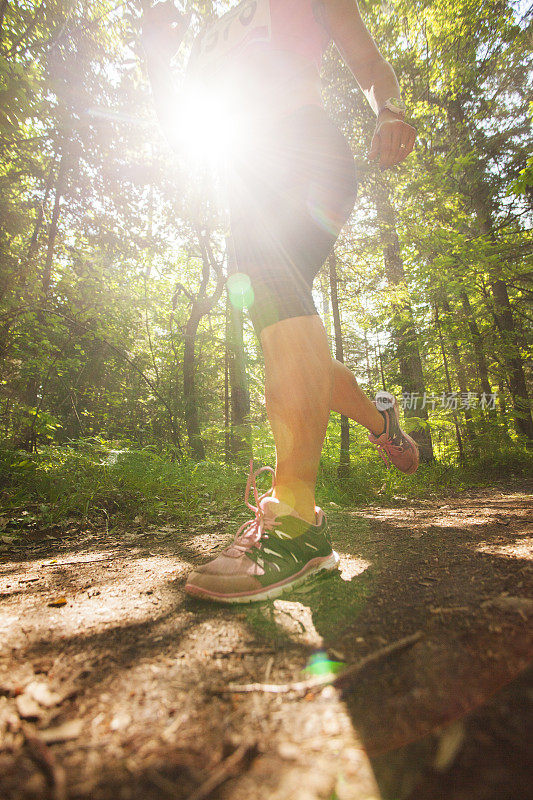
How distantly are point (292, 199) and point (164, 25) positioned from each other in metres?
1.49

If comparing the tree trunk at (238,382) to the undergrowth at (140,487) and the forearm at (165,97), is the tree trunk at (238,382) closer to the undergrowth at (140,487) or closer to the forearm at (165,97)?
the undergrowth at (140,487)

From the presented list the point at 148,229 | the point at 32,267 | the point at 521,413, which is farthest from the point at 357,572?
the point at 148,229

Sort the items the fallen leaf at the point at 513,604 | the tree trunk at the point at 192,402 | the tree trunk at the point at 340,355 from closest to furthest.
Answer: the fallen leaf at the point at 513,604
the tree trunk at the point at 340,355
the tree trunk at the point at 192,402

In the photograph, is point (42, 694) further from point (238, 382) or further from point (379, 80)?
Answer: point (238, 382)

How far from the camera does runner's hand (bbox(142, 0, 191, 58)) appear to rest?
1.97m

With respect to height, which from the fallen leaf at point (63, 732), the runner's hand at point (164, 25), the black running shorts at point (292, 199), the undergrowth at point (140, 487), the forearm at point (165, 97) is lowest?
the fallen leaf at point (63, 732)

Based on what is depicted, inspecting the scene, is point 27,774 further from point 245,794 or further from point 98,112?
point 98,112

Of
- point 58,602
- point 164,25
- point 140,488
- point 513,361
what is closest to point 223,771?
point 58,602

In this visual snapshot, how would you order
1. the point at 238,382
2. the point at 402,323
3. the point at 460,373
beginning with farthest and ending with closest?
the point at 460,373
the point at 238,382
the point at 402,323

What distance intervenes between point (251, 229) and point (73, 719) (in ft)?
4.98

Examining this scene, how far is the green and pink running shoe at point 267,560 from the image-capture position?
3.58ft

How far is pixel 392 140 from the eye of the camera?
5.14ft

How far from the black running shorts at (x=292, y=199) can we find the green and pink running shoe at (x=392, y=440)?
83 centimetres

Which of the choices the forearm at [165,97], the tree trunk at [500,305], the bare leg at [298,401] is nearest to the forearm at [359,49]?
the bare leg at [298,401]
